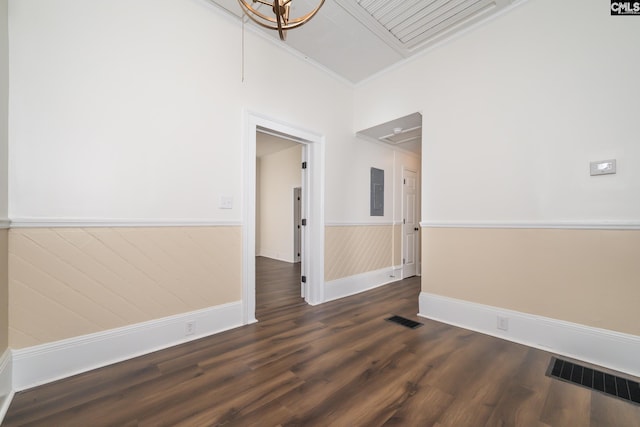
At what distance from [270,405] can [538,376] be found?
1.91m

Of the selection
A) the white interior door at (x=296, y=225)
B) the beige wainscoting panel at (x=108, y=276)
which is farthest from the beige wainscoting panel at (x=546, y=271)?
the white interior door at (x=296, y=225)

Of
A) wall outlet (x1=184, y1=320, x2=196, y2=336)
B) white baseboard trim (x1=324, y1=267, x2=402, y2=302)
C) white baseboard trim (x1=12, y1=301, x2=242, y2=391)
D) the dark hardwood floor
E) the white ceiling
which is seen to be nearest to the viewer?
the dark hardwood floor

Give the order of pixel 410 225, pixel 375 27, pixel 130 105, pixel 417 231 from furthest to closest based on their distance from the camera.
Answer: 1. pixel 417 231
2. pixel 410 225
3. pixel 375 27
4. pixel 130 105

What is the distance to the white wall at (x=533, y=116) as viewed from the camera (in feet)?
6.76

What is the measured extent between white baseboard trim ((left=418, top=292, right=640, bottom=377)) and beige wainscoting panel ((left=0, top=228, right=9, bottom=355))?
3.55m

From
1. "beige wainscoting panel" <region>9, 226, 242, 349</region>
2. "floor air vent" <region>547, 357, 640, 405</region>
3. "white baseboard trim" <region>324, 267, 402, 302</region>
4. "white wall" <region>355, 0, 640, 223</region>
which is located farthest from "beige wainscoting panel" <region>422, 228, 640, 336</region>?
"beige wainscoting panel" <region>9, 226, 242, 349</region>

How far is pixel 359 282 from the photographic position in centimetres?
408

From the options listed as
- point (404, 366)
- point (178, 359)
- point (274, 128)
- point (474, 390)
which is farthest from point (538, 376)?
point (274, 128)

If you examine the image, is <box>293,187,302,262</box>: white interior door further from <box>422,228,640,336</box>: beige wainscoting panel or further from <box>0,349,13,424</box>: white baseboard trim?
<box>0,349,13,424</box>: white baseboard trim

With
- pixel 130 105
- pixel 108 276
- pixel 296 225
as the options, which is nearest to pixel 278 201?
pixel 296 225

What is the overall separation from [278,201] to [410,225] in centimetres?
372

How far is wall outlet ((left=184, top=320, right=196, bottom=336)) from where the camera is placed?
2420 mm

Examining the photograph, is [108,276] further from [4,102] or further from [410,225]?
[410,225]

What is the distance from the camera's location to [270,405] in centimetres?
159
